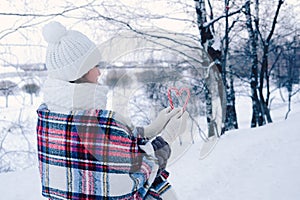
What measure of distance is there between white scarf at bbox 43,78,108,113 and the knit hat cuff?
0.06ft

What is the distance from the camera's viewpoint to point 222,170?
6.72ft

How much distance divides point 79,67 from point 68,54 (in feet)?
0.13

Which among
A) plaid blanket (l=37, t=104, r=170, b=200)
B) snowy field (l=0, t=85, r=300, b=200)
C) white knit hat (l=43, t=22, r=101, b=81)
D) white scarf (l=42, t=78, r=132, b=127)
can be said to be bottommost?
snowy field (l=0, t=85, r=300, b=200)

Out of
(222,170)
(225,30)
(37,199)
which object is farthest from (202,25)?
(37,199)

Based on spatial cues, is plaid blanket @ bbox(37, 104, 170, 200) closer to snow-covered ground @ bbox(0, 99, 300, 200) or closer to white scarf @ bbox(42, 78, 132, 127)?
white scarf @ bbox(42, 78, 132, 127)

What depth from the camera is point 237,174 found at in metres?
1.99

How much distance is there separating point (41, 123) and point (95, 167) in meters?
0.19

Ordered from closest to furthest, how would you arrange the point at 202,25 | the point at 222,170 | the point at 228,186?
the point at 228,186 → the point at 222,170 → the point at 202,25

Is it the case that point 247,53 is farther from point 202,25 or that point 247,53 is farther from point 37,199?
point 37,199

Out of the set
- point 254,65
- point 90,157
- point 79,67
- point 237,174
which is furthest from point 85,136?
point 254,65

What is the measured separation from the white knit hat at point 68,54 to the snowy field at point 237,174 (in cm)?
105

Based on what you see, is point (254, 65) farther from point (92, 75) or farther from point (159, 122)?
point (92, 75)


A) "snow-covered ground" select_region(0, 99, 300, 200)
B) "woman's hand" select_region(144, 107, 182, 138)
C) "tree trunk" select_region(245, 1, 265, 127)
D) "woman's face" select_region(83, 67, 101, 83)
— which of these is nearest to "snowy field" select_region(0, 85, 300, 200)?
"snow-covered ground" select_region(0, 99, 300, 200)

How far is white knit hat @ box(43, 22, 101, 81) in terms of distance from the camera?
773 millimetres
